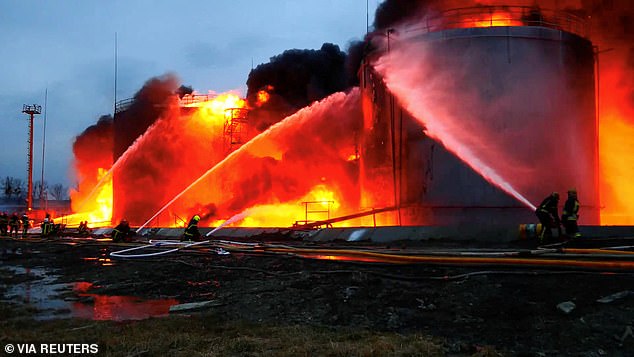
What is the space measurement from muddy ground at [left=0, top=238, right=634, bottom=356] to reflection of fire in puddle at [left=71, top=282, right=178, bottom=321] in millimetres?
376

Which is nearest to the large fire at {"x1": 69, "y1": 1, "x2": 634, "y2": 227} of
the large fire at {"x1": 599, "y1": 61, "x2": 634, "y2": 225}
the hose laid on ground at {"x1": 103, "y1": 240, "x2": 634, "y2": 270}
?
the large fire at {"x1": 599, "y1": 61, "x2": 634, "y2": 225}

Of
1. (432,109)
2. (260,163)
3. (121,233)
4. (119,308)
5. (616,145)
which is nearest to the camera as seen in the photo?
(119,308)

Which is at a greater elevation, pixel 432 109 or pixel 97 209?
pixel 432 109

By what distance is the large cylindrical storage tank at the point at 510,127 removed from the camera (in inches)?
755

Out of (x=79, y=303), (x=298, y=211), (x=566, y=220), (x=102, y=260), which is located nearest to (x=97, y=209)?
(x=298, y=211)

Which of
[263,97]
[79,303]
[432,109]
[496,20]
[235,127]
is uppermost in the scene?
[263,97]

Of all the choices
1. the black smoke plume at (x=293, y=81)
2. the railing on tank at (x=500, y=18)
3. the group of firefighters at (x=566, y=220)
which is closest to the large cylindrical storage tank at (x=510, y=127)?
the railing on tank at (x=500, y=18)

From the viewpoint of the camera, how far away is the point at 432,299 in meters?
6.74

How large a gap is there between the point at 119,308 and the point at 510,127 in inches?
610

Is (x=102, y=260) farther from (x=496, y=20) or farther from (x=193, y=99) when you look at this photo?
(x=193, y=99)

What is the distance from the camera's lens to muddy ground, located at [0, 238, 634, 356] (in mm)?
5180

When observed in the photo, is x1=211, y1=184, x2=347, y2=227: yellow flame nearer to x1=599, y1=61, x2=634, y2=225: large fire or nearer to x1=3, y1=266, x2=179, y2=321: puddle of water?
x1=599, y1=61, x2=634, y2=225: large fire

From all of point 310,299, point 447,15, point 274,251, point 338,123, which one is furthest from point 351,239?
point 338,123

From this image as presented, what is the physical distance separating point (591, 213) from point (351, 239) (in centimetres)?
1003
